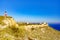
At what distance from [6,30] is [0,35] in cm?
356

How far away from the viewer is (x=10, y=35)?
46.3 meters

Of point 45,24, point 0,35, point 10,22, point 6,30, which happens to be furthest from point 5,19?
point 45,24

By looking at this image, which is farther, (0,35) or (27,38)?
(27,38)

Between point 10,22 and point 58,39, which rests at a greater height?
point 10,22

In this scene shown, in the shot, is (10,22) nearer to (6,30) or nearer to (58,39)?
(6,30)

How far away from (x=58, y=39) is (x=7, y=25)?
40.4 meters

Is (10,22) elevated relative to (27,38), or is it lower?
elevated

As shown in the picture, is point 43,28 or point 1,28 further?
point 43,28

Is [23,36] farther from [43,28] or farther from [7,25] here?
[43,28]

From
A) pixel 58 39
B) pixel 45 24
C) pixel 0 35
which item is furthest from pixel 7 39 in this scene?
pixel 45 24

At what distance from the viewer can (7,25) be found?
165 feet

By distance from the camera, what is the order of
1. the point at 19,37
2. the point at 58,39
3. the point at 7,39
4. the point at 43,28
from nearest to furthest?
the point at 7,39 < the point at 19,37 < the point at 58,39 < the point at 43,28

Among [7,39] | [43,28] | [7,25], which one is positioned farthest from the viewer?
[43,28]

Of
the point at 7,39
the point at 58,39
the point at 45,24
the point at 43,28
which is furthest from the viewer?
the point at 45,24
